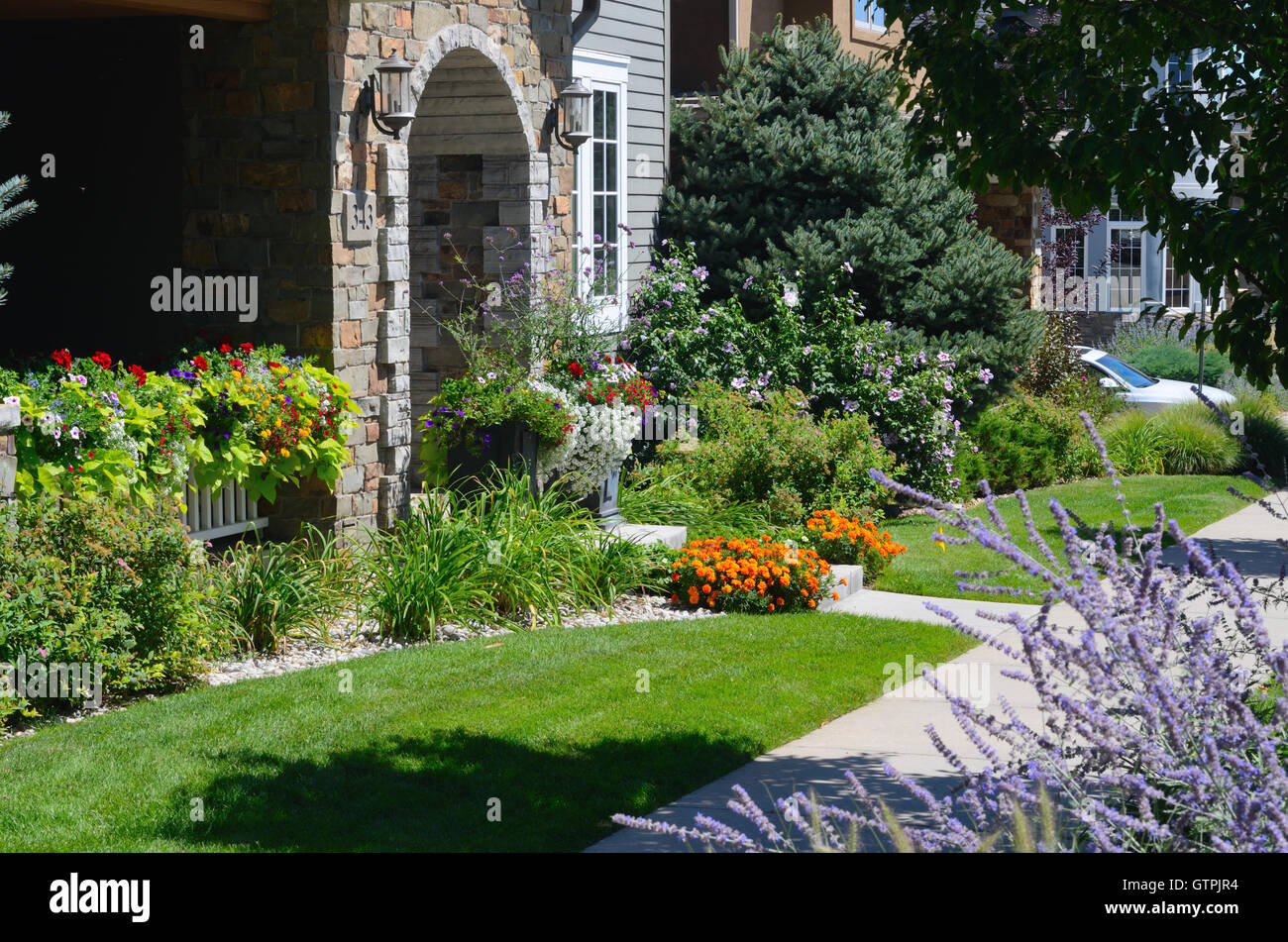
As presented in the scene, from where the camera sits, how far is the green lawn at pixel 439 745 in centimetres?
512

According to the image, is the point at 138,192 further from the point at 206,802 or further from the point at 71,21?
the point at 206,802

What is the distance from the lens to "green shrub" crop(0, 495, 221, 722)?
6.30 meters

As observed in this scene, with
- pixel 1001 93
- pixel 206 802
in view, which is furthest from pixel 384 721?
pixel 1001 93

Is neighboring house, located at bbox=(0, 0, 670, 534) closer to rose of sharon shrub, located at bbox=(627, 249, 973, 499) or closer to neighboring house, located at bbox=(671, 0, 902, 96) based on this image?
rose of sharon shrub, located at bbox=(627, 249, 973, 499)

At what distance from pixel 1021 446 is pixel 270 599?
9.68 m

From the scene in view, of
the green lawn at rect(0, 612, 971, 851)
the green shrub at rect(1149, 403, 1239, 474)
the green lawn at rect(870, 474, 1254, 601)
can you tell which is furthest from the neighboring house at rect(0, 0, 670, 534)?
the green shrub at rect(1149, 403, 1239, 474)

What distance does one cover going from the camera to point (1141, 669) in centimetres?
306

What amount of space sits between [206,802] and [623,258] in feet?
30.1

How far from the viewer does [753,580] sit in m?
9.23

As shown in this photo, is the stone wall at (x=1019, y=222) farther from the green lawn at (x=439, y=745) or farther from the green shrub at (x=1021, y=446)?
the green lawn at (x=439, y=745)

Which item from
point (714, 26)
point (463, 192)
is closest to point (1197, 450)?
point (714, 26)

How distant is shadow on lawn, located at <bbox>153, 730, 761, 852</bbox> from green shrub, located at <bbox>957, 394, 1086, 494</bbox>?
882 centimetres

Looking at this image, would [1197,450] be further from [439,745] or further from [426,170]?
[439,745]

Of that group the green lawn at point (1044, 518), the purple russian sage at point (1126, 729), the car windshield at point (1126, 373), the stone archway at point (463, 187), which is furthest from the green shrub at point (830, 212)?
the purple russian sage at point (1126, 729)
